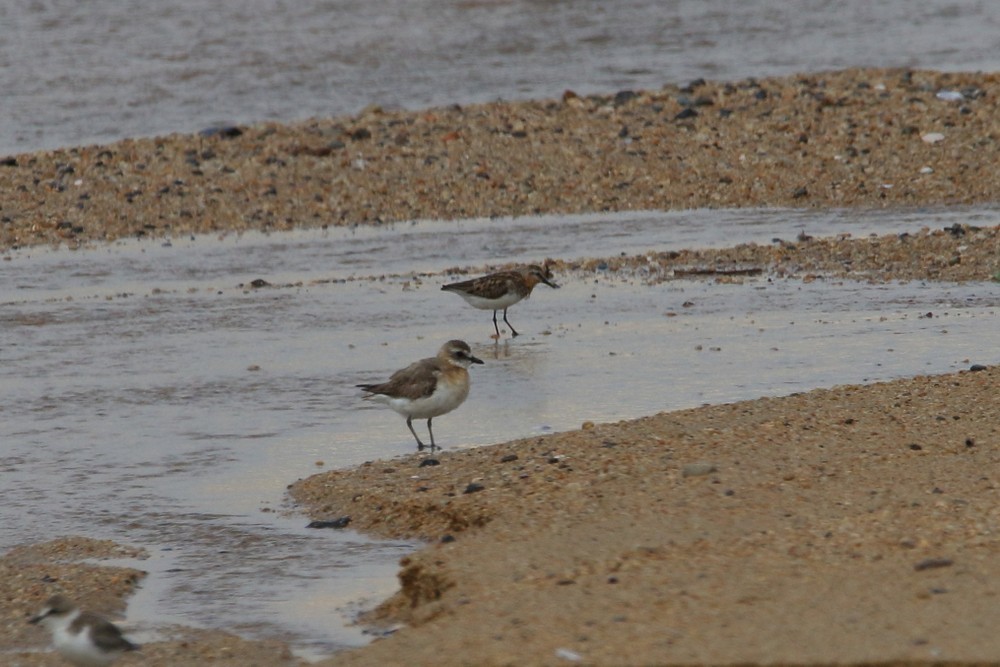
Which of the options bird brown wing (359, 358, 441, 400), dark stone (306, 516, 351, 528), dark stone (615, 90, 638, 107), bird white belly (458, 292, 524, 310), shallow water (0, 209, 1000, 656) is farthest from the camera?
dark stone (615, 90, 638, 107)

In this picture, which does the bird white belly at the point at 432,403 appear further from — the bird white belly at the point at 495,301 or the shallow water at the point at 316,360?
the bird white belly at the point at 495,301

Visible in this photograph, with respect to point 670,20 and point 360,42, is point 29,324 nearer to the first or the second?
point 360,42

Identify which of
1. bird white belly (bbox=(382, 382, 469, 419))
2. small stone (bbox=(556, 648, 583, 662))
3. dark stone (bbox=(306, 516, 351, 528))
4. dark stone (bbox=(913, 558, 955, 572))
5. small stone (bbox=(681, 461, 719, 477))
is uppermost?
bird white belly (bbox=(382, 382, 469, 419))

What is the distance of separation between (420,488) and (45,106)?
65.1 feet

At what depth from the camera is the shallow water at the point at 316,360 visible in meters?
8.88

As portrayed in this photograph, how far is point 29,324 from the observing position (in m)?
14.9

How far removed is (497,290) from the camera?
45.8ft

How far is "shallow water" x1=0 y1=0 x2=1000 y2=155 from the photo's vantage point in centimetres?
2686

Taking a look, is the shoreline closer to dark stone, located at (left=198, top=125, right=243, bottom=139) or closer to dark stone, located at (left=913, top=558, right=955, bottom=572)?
dark stone, located at (left=198, top=125, right=243, bottom=139)

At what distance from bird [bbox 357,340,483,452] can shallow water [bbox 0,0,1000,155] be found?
14802 millimetres

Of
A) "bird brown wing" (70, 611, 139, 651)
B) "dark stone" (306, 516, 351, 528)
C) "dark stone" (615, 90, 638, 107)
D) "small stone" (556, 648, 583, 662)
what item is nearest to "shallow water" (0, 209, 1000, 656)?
"dark stone" (306, 516, 351, 528)

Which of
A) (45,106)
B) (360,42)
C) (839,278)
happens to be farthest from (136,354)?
(360,42)

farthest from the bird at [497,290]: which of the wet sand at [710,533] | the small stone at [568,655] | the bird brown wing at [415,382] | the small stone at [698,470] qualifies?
the small stone at [568,655]

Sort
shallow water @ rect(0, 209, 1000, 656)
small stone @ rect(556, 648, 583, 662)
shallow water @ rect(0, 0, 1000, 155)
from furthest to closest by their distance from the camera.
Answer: shallow water @ rect(0, 0, 1000, 155) → shallow water @ rect(0, 209, 1000, 656) → small stone @ rect(556, 648, 583, 662)
